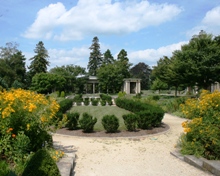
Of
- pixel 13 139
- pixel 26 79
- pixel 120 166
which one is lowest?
pixel 120 166

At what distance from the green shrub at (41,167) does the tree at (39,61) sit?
46930mm

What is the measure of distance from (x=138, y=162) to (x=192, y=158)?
131 centimetres

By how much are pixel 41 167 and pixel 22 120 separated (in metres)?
1.93

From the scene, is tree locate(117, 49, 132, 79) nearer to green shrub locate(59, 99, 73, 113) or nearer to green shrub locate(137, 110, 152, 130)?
green shrub locate(59, 99, 73, 113)

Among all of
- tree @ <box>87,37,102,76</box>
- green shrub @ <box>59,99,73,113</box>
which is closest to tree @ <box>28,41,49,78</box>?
tree @ <box>87,37,102,76</box>

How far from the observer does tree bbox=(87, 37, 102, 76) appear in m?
62.4

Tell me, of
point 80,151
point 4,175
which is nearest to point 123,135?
point 80,151

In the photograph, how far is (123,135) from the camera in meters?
8.47

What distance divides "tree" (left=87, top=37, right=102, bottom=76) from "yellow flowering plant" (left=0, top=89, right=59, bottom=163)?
Result: 57192 mm

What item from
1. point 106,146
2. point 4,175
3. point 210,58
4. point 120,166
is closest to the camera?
point 4,175

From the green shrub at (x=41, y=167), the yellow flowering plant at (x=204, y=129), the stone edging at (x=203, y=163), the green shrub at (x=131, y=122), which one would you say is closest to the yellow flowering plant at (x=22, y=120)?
the green shrub at (x=41, y=167)

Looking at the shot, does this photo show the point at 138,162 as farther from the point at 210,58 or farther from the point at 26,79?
the point at 26,79

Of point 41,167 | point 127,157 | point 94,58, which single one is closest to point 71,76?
point 94,58

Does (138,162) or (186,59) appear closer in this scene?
(138,162)
